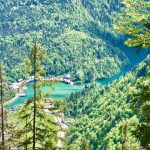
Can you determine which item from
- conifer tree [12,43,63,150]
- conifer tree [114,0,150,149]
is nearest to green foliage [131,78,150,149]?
conifer tree [114,0,150,149]

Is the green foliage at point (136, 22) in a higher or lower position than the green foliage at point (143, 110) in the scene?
higher

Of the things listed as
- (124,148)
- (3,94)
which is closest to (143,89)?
(3,94)

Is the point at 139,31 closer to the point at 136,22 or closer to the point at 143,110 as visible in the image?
the point at 136,22

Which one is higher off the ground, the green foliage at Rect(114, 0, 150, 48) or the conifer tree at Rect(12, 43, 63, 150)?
the green foliage at Rect(114, 0, 150, 48)

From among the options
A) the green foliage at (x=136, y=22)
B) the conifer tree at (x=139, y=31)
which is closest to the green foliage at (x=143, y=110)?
the conifer tree at (x=139, y=31)

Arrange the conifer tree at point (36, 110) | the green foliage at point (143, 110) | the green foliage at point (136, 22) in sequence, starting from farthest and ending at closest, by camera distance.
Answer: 1. the conifer tree at point (36, 110)
2. the green foliage at point (143, 110)
3. the green foliage at point (136, 22)

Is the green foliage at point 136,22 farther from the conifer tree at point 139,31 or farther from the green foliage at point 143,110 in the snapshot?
the green foliage at point 143,110

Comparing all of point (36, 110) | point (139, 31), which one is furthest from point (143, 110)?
point (36, 110)

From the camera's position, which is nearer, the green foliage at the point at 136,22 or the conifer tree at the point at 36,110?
the green foliage at the point at 136,22

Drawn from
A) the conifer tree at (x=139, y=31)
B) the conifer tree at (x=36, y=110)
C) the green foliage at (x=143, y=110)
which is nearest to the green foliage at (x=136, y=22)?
the conifer tree at (x=139, y=31)

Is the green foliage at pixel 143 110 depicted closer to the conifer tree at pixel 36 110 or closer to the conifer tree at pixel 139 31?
the conifer tree at pixel 139 31

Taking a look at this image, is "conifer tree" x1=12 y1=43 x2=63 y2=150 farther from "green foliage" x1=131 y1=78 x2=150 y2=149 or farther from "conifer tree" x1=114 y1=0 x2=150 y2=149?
"conifer tree" x1=114 y1=0 x2=150 y2=149

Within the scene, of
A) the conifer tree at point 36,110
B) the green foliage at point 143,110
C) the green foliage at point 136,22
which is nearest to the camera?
the green foliage at point 136,22
